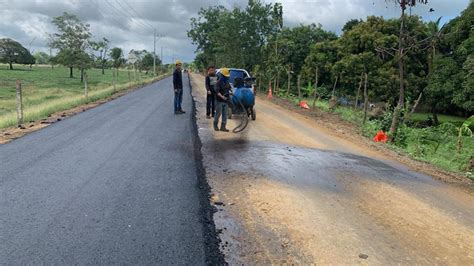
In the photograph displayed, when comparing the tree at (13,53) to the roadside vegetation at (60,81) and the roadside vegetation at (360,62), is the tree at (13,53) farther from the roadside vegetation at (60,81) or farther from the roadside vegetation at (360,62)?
the roadside vegetation at (360,62)

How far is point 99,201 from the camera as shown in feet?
18.1

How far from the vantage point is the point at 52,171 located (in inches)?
276

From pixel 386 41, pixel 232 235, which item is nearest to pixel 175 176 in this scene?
pixel 232 235

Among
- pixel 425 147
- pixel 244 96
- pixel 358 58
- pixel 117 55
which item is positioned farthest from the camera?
pixel 117 55

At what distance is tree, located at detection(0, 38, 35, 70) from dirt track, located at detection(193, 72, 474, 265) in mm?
90595

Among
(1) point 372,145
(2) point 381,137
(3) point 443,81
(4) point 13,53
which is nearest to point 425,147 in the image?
(2) point 381,137

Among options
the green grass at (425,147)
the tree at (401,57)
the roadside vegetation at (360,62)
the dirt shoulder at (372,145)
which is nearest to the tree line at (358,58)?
the roadside vegetation at (360,62)

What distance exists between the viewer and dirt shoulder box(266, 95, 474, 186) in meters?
8.62

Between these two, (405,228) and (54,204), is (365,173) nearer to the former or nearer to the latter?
(405,228)

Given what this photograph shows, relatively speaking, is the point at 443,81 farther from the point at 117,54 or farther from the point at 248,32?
the point at 117,54

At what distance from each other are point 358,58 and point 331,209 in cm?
2625

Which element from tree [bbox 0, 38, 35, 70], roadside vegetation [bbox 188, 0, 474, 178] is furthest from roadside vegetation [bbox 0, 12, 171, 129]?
roadside vegetation [bbox 188, 0, 474, 178]

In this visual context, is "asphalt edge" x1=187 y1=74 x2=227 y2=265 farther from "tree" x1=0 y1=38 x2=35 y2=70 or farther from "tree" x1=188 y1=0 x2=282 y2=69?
"tree" x1=0 y1=38 x2=35 y2=70

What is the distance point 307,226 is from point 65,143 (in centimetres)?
658
